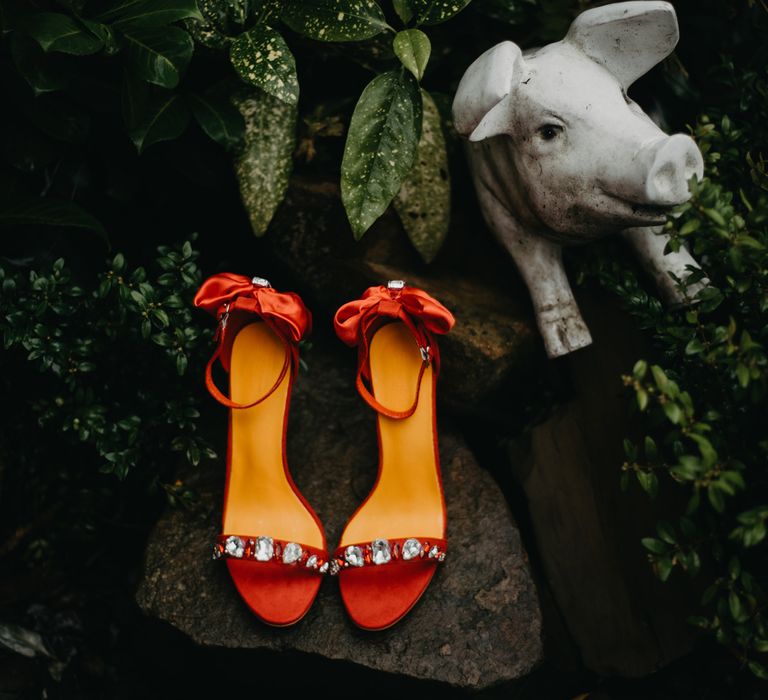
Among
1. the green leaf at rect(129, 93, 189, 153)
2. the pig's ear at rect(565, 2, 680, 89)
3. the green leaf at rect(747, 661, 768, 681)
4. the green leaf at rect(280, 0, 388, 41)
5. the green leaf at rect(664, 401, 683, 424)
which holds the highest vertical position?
the pig's ear at rect(565, 2, 680, 89)

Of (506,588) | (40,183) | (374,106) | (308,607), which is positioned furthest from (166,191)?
(506,588)

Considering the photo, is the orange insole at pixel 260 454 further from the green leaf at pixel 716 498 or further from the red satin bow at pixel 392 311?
the green leaf at pixel 716 498

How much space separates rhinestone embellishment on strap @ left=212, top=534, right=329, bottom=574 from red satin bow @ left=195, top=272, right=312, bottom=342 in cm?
37

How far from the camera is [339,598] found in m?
1.30

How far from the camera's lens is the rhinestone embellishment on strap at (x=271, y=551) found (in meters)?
1.26

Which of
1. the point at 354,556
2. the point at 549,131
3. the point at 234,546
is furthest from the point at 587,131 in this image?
the point at 234,546

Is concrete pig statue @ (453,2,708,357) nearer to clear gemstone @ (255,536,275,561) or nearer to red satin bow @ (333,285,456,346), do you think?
red satin bow @ (333,285,456,346)

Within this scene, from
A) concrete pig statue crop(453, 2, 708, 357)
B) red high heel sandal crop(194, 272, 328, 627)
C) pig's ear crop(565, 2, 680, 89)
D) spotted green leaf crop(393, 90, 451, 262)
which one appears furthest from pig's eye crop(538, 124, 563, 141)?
red high heel sandal crop(194, 272, 328, 627)

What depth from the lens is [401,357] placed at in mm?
1473

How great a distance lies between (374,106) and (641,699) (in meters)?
1.21

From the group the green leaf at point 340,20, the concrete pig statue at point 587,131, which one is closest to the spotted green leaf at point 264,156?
the green leaf at point 340,20

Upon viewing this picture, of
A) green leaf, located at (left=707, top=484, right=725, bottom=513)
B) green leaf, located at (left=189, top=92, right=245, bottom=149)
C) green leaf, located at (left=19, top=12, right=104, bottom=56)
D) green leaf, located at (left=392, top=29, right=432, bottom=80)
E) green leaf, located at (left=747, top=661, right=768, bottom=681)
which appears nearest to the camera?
green leaf, located at (left=707, top=484, right=725, bottom=513)

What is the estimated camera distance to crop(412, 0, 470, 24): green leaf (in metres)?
1.38

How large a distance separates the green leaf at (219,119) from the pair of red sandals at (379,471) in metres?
0.27
